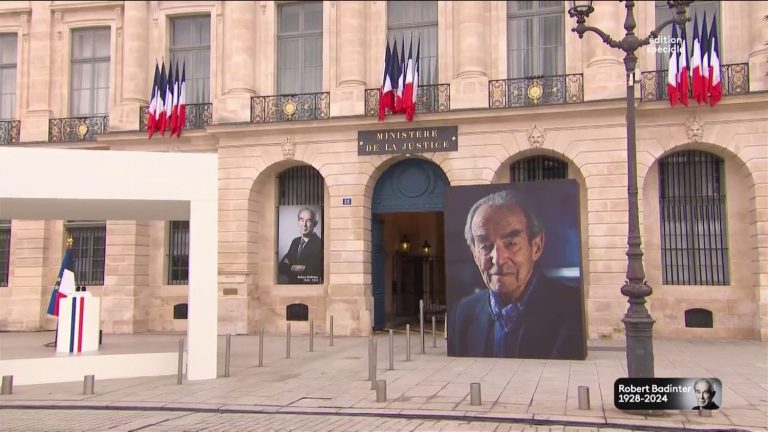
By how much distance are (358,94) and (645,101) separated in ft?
28.4

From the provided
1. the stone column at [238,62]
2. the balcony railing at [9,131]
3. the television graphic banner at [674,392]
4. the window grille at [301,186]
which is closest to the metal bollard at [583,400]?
the television graphic banner at [674,392]

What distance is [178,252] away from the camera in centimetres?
2425

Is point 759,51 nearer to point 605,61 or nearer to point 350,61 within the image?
point 605,61

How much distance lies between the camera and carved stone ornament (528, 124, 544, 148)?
20.5 m

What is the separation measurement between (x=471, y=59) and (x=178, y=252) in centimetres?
1196

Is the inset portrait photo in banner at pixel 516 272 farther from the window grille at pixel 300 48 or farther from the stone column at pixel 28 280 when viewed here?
the stone column at pixel 28 280

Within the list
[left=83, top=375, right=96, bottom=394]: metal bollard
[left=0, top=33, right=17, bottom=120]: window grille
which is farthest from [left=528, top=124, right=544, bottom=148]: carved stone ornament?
[left=0, top=33, right=17, bottom=120]: window grille

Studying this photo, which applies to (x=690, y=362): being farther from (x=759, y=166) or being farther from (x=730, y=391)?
(x=759, y=166)

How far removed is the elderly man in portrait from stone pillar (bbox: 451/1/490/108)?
44.6ft

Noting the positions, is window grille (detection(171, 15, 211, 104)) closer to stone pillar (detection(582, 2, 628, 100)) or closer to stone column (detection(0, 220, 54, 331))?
stone column (detection(0, 220, 54, 331))

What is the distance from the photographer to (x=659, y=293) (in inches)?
793

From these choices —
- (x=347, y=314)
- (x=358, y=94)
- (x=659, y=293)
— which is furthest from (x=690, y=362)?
(x=358, y=94)

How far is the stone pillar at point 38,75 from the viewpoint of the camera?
25078mm

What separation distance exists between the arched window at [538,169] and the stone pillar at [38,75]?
16.8m
